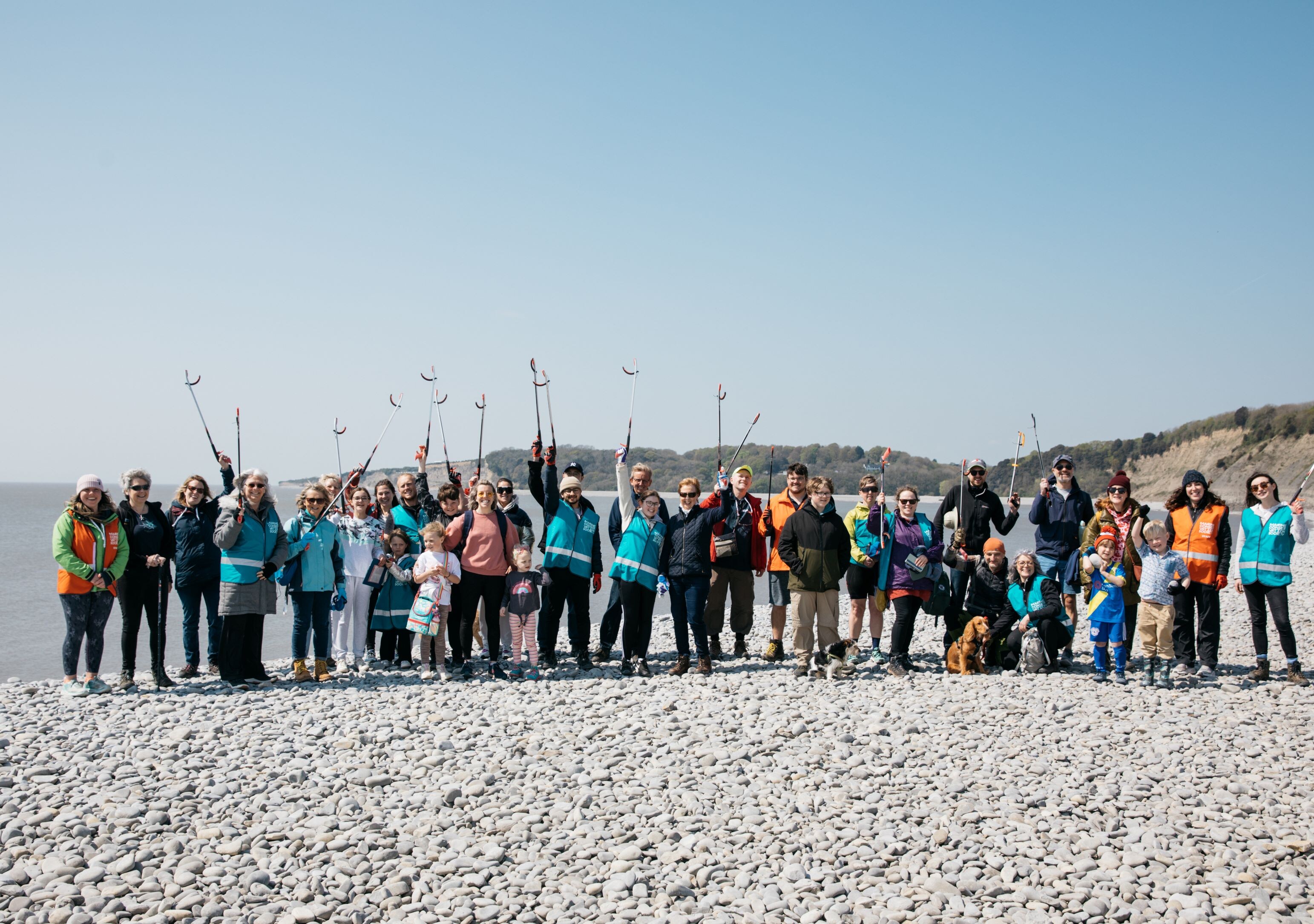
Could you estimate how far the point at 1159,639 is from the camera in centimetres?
764

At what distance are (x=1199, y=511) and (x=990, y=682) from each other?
7.43ft

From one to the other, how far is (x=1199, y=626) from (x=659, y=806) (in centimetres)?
535

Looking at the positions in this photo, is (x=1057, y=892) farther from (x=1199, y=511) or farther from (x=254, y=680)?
(x=254, y=680)

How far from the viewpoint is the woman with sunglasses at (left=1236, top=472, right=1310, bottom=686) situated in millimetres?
7652

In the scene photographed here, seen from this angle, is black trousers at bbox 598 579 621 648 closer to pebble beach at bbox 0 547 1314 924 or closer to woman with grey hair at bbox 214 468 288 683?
pebble beach at bbox 0 547 1314 924

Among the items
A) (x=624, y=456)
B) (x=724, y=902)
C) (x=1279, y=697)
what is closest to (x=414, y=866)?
(x=724, y=902)

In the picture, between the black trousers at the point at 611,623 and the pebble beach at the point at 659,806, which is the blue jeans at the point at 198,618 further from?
the black trousers at the point at 611,623

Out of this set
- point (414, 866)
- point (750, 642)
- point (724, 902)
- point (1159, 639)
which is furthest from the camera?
point (750, 642)

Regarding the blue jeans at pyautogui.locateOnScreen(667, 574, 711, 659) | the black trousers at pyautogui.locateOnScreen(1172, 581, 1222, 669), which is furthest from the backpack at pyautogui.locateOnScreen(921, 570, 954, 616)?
the blue jeans at pyautogui.locateOnScreen(667, 574, 711, 659)

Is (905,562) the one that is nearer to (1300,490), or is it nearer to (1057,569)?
(1057,569)

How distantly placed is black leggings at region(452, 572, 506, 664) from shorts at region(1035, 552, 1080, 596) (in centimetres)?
474

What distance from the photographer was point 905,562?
8.02 meters

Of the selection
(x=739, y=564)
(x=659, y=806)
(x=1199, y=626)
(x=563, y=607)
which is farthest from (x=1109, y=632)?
(x=659, y=806)

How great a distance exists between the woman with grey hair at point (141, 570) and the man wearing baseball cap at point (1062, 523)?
7264 millimetres
